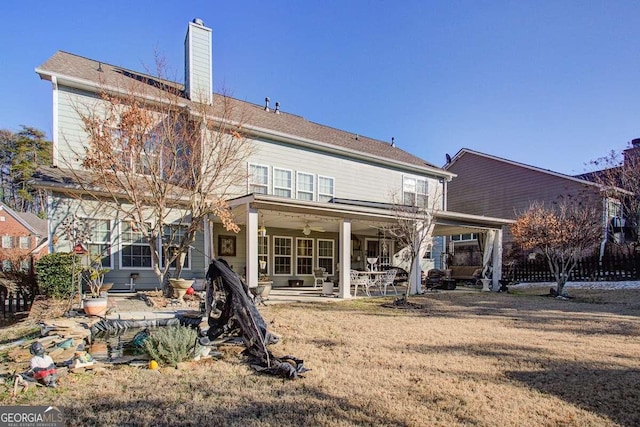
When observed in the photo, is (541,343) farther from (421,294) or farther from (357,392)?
(421,294)

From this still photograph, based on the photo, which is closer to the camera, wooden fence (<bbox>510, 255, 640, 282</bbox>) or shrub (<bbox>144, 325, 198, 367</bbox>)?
shrub (<bbox>144, 325, 198, 367</bbox>)

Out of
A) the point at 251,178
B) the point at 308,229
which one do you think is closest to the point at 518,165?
the point at 308,229

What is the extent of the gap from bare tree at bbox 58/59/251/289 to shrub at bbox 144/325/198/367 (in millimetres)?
4459

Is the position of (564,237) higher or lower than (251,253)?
higher

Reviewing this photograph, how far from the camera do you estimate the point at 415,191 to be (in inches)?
671

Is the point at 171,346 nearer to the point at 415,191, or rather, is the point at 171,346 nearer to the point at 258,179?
the point at 258,179

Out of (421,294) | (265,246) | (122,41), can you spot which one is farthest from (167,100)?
(421,294)

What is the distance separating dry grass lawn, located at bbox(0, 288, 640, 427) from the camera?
10.6 feet

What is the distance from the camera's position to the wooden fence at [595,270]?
51.4ft

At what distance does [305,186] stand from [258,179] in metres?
2.00

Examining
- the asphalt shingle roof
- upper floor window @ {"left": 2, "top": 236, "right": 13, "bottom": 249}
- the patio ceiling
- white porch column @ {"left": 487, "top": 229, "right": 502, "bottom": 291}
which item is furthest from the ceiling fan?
upper floor window @ {"left": 2, "top": 236, "right": 13, "bottom": 249}

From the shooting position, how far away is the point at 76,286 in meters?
Answer: 8.88

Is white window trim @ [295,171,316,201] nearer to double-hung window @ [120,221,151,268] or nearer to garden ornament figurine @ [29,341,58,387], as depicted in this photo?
double-hung window @ [120,221,151,268]

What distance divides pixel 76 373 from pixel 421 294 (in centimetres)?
1082
